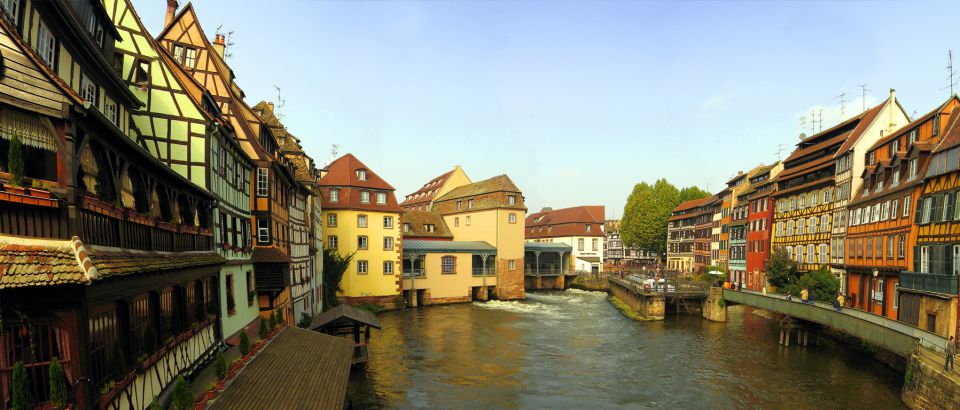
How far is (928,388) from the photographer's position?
63.4 ft

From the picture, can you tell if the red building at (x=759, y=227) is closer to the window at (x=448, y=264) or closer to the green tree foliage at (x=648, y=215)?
the window at (x=448, y=264)

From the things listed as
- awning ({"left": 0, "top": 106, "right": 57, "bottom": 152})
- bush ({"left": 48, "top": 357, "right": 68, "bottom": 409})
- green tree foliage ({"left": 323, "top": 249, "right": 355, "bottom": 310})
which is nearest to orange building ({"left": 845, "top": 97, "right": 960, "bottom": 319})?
bush ({"left": 48, "top": 357, "right": 68, "bottom": 409})

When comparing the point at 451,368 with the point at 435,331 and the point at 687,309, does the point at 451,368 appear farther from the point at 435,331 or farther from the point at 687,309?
the point at 687,309

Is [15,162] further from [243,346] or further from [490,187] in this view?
[490,187]

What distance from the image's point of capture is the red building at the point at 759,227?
4828 cm

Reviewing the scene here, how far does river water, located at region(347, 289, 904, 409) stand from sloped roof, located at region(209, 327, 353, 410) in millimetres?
4882

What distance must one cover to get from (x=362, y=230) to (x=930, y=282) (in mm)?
40195

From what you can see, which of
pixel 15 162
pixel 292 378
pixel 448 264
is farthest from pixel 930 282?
pixel 448 264

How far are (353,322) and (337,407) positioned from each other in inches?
480

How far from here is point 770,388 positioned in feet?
82.6

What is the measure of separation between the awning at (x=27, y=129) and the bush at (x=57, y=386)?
3.26 m

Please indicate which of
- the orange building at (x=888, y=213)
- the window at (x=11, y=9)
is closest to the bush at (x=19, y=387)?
the window at (x=11, y=9)

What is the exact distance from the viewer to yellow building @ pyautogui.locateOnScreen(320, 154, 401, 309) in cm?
4688

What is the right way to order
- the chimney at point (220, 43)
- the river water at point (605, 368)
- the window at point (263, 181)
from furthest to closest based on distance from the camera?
the chimney at point (220, 43), the river water at point (605, 368), the window at point (263, 181)
